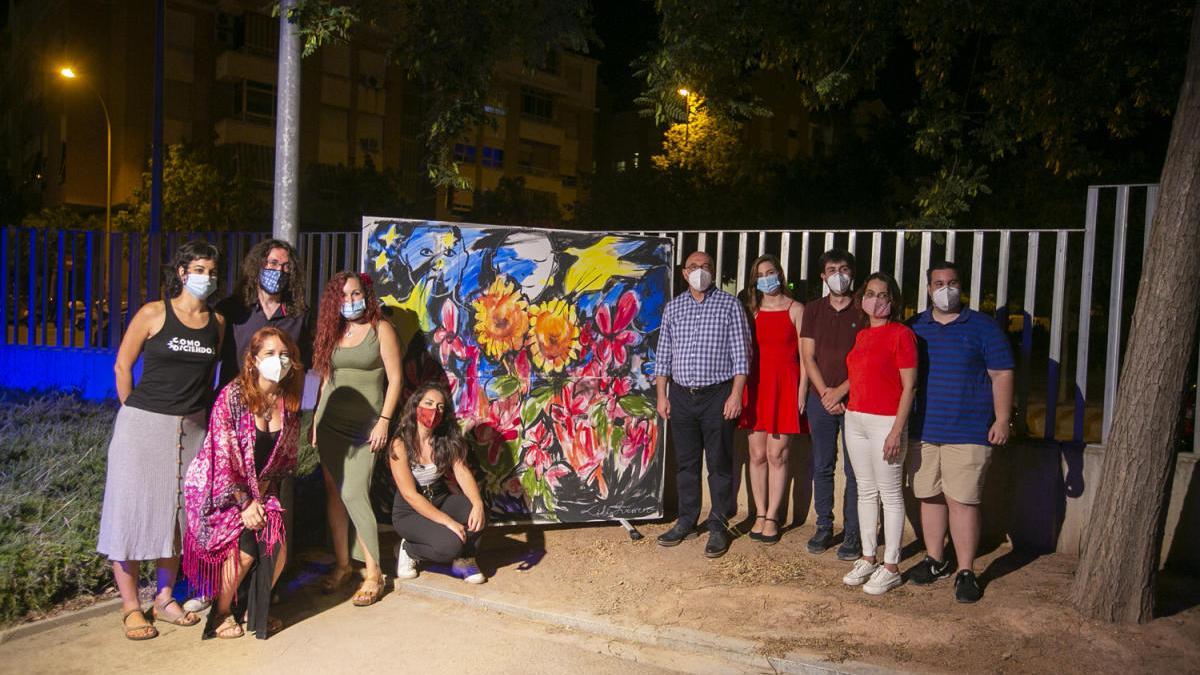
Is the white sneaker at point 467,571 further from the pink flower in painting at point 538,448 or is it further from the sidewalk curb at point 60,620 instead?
the sidewalk curb at point 60,620

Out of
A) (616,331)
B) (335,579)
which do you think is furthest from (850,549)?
(335,579)

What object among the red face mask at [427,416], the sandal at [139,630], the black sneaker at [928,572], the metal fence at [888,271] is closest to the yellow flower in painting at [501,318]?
the red face mask at [427,416]

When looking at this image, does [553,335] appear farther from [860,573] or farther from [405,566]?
[860,573]

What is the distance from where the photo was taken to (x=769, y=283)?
7.05 m

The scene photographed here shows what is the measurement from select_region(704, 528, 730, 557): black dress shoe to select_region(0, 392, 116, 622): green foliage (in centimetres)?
378

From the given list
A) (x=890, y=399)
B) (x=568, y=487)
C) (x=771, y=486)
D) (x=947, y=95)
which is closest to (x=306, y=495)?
(x=568, y=487)

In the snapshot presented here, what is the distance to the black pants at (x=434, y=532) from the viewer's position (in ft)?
19.9

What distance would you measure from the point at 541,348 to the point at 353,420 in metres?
1.60

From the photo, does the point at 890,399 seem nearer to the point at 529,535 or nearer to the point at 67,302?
the point at 529,535

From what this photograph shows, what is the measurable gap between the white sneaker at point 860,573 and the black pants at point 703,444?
1049mm

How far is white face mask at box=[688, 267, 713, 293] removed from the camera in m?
6.93

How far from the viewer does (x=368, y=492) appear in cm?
601

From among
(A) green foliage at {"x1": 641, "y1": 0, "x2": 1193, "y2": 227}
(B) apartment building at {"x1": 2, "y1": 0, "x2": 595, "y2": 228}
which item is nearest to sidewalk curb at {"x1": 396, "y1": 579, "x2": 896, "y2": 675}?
(A) green foliage at {"x1": 641, "y1": 0, "x2": 1193, "y2": 227}

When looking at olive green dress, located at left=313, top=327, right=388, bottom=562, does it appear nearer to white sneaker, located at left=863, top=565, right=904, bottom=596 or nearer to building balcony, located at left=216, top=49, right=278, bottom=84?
white sneaker, located at left=863, top=565, right=904, bottom=596
